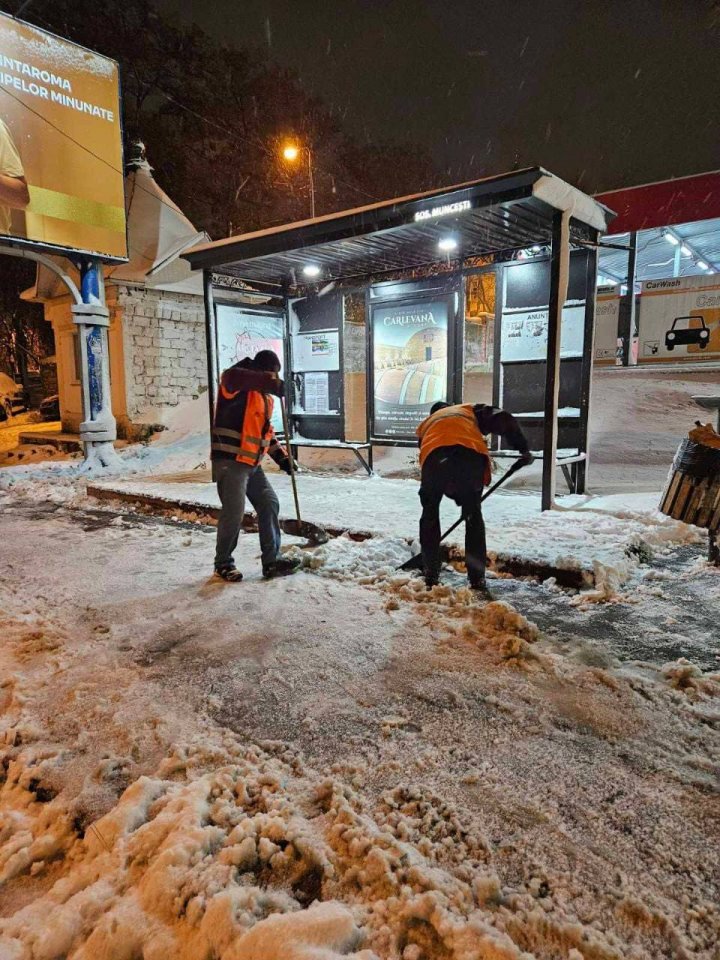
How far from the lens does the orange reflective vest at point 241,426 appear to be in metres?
4.80

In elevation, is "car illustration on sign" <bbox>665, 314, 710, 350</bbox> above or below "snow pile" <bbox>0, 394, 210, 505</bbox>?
above

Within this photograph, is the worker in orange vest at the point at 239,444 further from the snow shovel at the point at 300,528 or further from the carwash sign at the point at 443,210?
the carwash sign at the point at 443,210

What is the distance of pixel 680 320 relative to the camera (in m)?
16.8

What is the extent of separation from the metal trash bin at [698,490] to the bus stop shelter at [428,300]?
1712 mm

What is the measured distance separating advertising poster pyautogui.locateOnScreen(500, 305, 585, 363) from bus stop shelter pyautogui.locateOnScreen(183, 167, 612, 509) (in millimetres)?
14

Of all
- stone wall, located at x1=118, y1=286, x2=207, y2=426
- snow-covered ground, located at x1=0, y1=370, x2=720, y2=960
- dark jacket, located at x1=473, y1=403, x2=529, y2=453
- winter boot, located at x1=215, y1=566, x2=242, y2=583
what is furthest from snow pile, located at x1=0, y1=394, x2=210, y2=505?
dark jacket, located at x1=473, y1=403, x2=529, y2=453

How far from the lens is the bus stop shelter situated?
6559mm

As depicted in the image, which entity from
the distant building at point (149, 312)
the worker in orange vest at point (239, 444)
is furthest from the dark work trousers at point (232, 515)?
the distant building at point (149, 312)

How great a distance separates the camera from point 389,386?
9.25 metres

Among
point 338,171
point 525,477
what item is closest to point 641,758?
point 525,477

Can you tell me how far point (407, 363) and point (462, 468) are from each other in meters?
4.91

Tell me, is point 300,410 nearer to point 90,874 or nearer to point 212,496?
point 212,496

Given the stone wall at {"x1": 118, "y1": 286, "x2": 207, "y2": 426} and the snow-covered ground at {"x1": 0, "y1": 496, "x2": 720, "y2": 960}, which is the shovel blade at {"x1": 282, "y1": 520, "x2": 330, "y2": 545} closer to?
the snow-covered ground at {"x1": 0, "y1": 496, "x2": 720, "y2": 960}

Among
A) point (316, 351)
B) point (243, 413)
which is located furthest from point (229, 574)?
point (316, 351)
